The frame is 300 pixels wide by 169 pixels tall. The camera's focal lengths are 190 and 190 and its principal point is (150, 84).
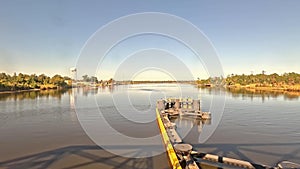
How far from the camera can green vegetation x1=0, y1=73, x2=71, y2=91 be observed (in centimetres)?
5798

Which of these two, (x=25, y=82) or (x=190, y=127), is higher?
(x=25, y=82)

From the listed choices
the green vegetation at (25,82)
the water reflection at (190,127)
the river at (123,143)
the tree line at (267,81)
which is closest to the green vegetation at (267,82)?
the tree line at (267,81)

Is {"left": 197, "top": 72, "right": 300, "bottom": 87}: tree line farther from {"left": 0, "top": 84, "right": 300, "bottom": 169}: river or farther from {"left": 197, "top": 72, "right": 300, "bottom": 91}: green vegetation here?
{"left": 0, "top": 84, "right": 300, "bottom": 169}: river

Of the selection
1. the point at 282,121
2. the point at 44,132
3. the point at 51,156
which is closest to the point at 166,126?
the point at 51,156

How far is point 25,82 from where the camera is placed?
66.9 m

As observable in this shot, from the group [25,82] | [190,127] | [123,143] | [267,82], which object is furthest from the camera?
[267,82]

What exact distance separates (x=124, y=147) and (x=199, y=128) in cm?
589

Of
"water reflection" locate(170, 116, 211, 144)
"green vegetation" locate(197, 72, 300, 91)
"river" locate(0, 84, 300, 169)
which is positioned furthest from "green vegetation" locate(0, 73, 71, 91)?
"green vegetation" locate(197, 72, 300, 91)

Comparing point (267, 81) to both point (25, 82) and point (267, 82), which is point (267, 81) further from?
point (25, 82)

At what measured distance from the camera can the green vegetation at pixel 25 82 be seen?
5798 cm

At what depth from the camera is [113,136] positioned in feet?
36.0

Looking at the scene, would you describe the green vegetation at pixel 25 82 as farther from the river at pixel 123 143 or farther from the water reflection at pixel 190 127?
the water reflection at pixel 190 127

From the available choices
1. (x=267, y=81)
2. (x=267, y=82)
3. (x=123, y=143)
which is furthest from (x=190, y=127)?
(x=267, y=81)

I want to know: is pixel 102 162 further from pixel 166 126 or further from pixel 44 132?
pixel 44 132
